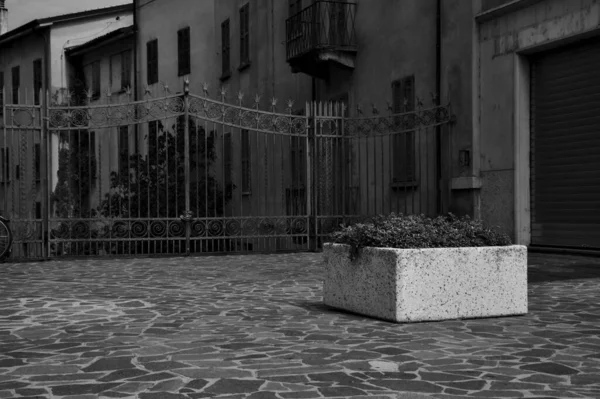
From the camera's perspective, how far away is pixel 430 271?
645cm

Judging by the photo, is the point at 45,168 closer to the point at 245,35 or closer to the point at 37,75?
the point at 245,35

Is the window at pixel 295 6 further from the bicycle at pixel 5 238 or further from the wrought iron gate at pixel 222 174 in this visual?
the bicycle at pixel 5 238

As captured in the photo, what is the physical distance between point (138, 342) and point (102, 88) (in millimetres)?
27188

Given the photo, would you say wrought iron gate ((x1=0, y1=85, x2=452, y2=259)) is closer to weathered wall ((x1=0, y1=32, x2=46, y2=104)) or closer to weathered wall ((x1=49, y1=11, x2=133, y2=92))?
weathered wall ((x1=49, y1=11, x2=133, y2=92))

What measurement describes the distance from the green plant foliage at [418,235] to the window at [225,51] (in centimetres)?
1840

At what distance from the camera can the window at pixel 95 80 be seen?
105 ft

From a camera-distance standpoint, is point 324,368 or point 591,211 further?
point 591,211

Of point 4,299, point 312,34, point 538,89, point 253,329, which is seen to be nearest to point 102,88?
point 312,34

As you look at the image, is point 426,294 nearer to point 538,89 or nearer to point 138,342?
point 138,342

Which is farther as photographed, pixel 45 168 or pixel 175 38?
pixel 175 38

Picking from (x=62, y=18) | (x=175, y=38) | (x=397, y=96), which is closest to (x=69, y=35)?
Result: (x=62, y=18)

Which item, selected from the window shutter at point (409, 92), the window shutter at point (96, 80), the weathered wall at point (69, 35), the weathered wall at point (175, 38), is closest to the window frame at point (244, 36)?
the weathered wall at point (175, 38)

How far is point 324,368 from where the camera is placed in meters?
4.74

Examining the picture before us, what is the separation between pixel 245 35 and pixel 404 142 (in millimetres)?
8872
